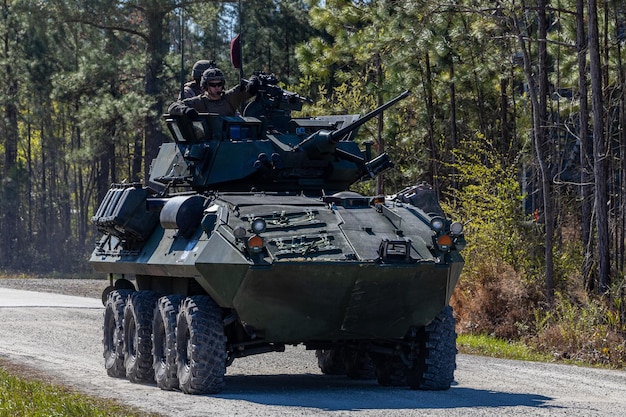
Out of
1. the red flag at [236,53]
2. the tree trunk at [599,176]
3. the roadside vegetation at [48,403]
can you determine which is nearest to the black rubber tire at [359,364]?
the roadside vegetation at [48,403]

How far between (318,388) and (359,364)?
1.54m

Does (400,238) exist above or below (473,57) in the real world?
below

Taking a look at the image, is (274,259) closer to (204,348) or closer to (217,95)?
(204,348)

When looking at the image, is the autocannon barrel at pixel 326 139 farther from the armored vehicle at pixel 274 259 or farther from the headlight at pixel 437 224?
the headlight at pixel 437 224

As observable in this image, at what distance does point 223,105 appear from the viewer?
49.2 feet

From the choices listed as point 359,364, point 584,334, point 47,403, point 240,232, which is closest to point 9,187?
point 584,334

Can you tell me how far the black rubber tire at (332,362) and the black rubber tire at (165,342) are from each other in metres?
2.39

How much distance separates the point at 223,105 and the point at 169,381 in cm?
377

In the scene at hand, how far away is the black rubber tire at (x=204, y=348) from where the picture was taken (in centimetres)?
1193

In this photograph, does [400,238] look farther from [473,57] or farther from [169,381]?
[473,57]

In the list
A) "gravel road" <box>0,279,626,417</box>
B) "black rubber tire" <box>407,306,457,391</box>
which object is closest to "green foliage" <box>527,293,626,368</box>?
"gravel road" <box>0,279,626,417</box>

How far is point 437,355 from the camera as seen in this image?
12562 millimetres

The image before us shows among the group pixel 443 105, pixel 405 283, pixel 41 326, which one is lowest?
pixel 41 326

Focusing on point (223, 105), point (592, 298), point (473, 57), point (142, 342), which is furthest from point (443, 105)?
point (142, 342)
